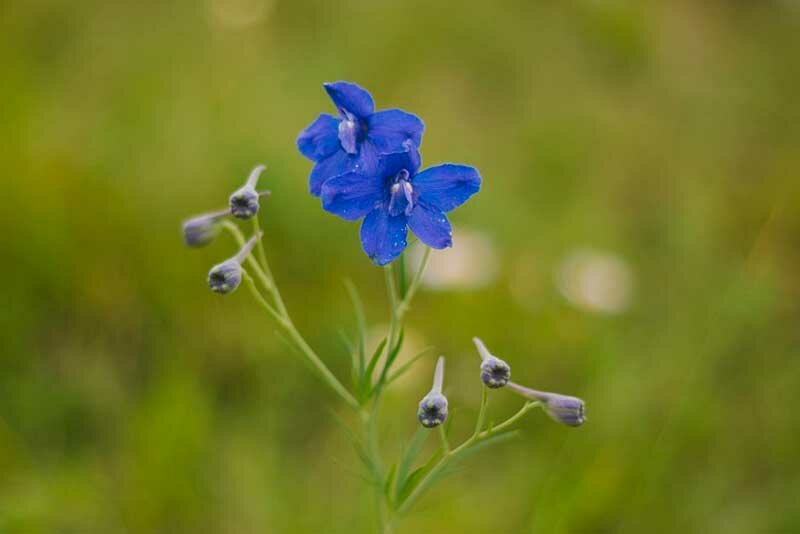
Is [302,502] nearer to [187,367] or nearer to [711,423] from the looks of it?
[187,367]

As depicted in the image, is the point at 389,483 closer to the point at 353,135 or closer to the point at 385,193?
the point at 385,193

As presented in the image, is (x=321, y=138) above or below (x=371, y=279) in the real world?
above

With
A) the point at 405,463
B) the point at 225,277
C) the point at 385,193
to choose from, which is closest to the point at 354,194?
the point at 385,193

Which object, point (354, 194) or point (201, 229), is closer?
point (354, 194)

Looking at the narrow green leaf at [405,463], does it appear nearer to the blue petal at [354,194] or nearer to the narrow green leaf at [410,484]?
the narrow green leaf at [410,484]

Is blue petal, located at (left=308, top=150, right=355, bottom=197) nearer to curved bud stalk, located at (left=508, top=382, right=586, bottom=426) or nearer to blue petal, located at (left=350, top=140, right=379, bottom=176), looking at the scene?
blue petal, located at (left=350, top=140, right=379, bottom=176)

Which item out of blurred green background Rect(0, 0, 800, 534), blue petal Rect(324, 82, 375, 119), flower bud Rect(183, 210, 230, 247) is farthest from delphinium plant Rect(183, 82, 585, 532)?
blurred green background Rect(0, 0, 800, 534)
